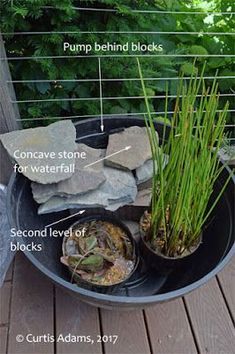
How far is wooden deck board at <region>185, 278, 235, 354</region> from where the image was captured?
109 cm

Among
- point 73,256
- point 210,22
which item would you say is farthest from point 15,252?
point 210,22

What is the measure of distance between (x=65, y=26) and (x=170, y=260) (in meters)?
0.63

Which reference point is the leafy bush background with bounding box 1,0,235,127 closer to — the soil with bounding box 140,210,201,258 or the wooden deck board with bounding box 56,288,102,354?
the soil with bounding box 140,210,201,258

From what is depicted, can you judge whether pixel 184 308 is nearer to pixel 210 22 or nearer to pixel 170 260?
pixel 170 260

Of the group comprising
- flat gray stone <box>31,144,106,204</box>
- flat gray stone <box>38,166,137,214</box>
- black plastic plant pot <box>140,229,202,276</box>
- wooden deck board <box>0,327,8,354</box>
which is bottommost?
wooden deck board <box>0,327,8,354</box>

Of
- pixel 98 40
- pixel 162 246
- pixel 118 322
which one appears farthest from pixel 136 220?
pixel 98 40

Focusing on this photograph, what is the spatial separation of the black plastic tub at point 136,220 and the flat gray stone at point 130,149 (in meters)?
0.04

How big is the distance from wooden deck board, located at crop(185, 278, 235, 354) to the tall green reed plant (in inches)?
7.3

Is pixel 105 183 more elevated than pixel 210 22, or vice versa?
pixel 210 22

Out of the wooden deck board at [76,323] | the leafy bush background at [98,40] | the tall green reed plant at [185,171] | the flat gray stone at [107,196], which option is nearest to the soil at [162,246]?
the tall green reed plant at [185,171]

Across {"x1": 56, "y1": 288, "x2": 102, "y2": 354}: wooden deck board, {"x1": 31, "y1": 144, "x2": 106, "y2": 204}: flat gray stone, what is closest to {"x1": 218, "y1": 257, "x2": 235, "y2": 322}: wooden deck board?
{"x1": 56, "y1": 288, "x2": 102, "y2": 354}: wooden deck board

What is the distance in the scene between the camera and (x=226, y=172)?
1.08 metres

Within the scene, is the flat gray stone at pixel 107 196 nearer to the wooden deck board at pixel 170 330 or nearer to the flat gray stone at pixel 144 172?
the flat gray stone at pixel 144 172

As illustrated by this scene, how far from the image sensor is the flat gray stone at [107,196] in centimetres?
106
